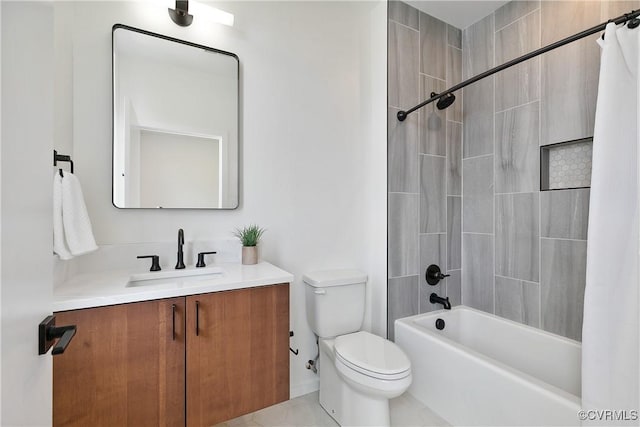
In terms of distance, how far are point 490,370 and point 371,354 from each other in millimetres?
589

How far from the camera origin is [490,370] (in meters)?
1.46

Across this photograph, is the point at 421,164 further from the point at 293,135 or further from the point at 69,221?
the point at 69,221

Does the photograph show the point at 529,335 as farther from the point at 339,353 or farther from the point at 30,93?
the point at 30,93

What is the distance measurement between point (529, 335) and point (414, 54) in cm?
205

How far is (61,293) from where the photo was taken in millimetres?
1053

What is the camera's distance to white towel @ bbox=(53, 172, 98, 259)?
1103mm

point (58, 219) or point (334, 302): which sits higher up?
point (58, 219)

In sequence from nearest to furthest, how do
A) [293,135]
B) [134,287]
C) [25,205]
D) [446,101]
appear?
1. [25,205]
2. [134,287]
3. [293,135]
4. [446,101]

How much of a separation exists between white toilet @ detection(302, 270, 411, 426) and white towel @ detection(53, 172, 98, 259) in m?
1.14

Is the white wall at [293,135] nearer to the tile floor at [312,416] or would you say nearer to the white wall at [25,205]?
the tile floor at [312,416]

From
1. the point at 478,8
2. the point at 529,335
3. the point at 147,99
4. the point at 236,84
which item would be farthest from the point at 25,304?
the point at 478,8

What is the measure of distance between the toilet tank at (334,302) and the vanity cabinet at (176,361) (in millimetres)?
453

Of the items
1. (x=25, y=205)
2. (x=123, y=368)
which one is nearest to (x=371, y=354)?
(x=123, y=368)

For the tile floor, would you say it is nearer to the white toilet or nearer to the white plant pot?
the white toilet
